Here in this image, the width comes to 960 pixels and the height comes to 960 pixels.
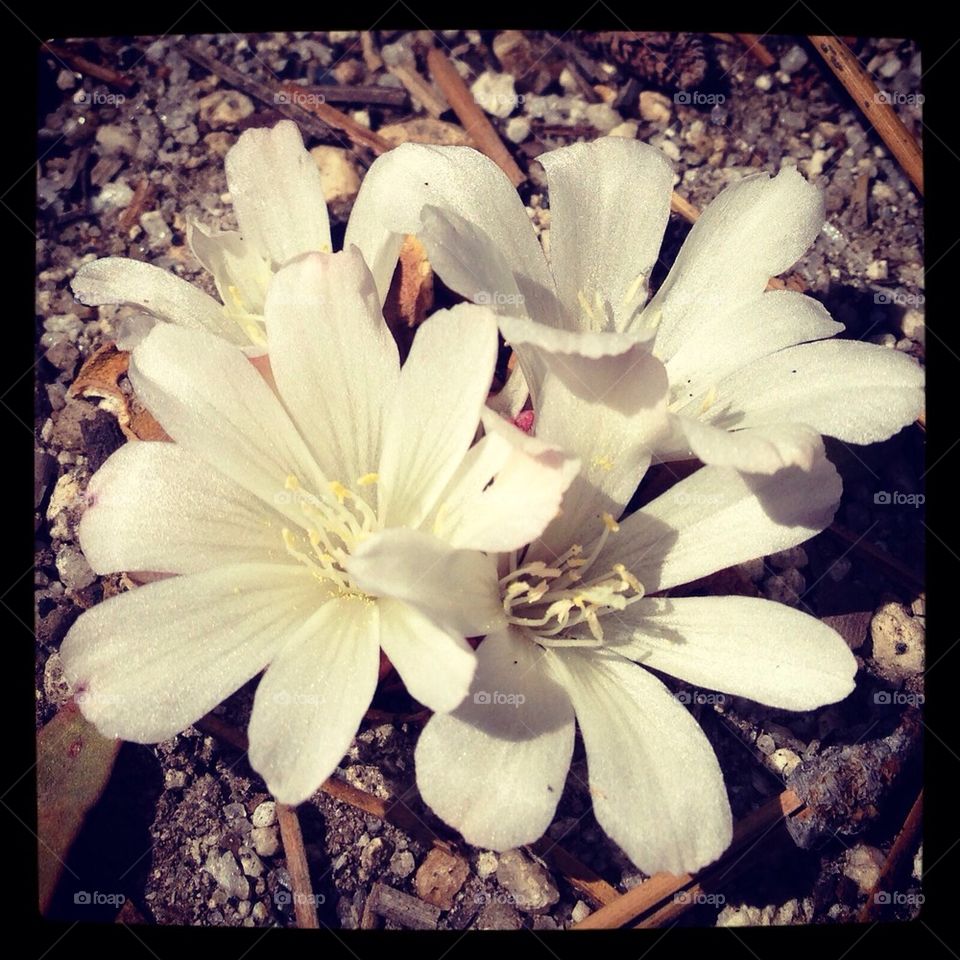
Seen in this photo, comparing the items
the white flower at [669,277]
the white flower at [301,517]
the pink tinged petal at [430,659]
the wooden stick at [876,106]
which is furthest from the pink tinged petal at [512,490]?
the wooden stick at [876,106]

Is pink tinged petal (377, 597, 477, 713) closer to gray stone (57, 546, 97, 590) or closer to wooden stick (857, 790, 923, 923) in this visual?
gray stone (57, 546, 97, 590)

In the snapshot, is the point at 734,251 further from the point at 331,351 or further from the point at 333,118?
the point at 333,118

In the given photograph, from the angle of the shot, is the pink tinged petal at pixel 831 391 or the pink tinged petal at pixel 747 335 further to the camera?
the pink tinged petal at pixel 747 335

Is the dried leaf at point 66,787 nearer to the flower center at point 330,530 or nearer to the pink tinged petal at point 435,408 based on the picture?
the flower center at point 330,530

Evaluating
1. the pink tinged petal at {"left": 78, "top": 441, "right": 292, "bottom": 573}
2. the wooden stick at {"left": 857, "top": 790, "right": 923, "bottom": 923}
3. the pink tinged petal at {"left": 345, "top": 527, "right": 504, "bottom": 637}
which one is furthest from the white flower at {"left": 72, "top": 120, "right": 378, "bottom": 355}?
the wooden stick at {"left": 857, "top": 790, "right": 923, "bottom": 923}

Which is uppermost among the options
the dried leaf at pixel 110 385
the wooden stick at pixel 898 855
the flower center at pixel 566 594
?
the dried leaf at pixel 110 385

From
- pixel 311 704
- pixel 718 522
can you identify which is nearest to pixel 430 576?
pixel 311 704
